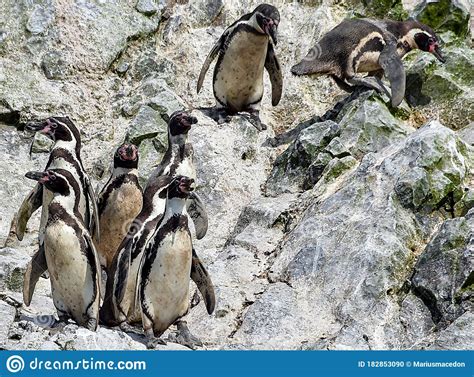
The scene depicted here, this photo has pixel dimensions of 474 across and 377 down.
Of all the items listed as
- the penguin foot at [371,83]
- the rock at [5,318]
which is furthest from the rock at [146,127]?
the rock at [5,318]

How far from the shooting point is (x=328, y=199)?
742 cm

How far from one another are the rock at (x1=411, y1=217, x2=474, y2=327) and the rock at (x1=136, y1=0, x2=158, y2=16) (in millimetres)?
4504

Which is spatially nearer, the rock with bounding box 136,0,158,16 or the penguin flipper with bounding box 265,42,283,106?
the penguin flipper with bounding box 265,42,283,106

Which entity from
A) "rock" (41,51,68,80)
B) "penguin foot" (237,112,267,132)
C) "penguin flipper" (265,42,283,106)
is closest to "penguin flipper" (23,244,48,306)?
"penguin foot" (237,112,267,132)

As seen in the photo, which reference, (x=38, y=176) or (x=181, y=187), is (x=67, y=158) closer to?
(x=38, y=176)

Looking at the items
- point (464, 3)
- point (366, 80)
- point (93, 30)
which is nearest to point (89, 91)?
point (93, 30)

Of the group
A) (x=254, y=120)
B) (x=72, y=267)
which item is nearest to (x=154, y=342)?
(x=72, y=267)

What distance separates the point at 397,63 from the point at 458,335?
367 centimetres

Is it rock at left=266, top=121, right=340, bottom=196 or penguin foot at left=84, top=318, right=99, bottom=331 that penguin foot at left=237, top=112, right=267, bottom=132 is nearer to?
rock at left=266, top=121, right=340, bottom=196

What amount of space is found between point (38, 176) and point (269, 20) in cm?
310

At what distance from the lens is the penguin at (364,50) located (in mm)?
9055

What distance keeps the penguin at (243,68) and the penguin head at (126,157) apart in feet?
6.35

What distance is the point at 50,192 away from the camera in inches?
282

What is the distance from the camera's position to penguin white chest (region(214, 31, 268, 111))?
907 centimetres
